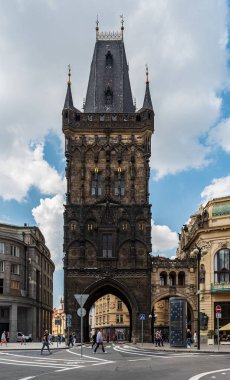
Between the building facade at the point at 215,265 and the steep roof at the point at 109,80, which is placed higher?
the steep roof at the point at 109,80

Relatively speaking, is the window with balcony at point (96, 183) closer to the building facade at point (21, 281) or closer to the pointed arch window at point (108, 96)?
the pointed arch window at point (108, 96)

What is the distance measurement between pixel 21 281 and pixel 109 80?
28.8 metres

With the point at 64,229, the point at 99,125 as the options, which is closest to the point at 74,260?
the point at 64,229

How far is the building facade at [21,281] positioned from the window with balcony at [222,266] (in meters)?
27.1

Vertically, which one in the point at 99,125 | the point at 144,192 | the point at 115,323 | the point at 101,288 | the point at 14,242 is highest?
the point at 99,125

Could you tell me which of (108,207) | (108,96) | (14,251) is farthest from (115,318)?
(108,96)

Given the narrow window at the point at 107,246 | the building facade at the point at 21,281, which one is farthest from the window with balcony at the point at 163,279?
the building facade at the point at 21,281

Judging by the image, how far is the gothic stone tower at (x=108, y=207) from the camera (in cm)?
7394

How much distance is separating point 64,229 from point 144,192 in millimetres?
10376

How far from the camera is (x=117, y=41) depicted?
86.5 metres

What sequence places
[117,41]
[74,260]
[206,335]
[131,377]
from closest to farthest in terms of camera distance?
1. [131,377]
2. [206,335]
3. [74,260]
4. [117,41]

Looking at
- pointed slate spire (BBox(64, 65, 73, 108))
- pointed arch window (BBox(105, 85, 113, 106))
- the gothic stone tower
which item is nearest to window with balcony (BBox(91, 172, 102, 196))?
the gothic stone tower

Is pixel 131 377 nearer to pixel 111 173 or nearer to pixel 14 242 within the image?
pixel 111 173

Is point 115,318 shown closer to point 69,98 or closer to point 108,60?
point 69,98
